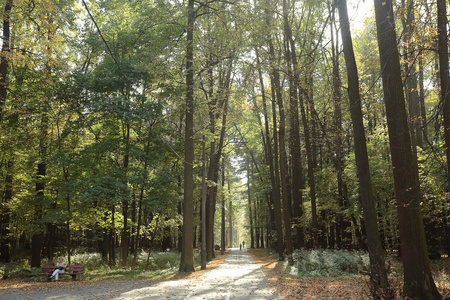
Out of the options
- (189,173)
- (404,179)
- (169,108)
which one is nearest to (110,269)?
(189,173)

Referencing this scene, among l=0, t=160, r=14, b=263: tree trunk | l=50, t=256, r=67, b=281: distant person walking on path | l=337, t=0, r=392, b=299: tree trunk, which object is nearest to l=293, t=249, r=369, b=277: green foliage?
l=337, t=0, r=392, b=299: tree trunk

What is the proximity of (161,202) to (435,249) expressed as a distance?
46.8ft

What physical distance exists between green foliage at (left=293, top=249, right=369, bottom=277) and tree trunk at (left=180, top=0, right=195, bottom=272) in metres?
4.99

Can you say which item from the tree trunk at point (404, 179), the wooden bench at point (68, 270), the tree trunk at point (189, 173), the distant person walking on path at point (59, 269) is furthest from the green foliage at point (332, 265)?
the distant person walking on path at point (59, 269)

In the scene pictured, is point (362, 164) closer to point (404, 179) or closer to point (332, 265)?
point (404, 179)

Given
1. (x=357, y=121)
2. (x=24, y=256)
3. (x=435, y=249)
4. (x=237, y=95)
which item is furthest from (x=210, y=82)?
(x=24, y=256)

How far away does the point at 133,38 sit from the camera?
18109 millimetres

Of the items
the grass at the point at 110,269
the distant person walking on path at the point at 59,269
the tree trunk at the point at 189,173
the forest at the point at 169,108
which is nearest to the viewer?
the forest at the point at 169,108

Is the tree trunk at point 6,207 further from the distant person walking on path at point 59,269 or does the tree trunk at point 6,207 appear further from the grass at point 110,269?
the distant person walking on path at point 59,269

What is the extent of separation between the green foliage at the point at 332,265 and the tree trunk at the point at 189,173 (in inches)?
196

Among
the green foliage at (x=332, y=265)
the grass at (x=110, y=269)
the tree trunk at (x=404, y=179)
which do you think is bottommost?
the grass at (x=110, y=269)

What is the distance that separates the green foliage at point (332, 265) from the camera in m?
12.7

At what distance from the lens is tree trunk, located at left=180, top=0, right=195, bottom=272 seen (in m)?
14.3

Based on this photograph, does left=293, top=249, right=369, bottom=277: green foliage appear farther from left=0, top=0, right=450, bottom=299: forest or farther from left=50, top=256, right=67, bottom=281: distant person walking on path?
left=50, top=256, right=67, bottom=281: distant person walking on path
